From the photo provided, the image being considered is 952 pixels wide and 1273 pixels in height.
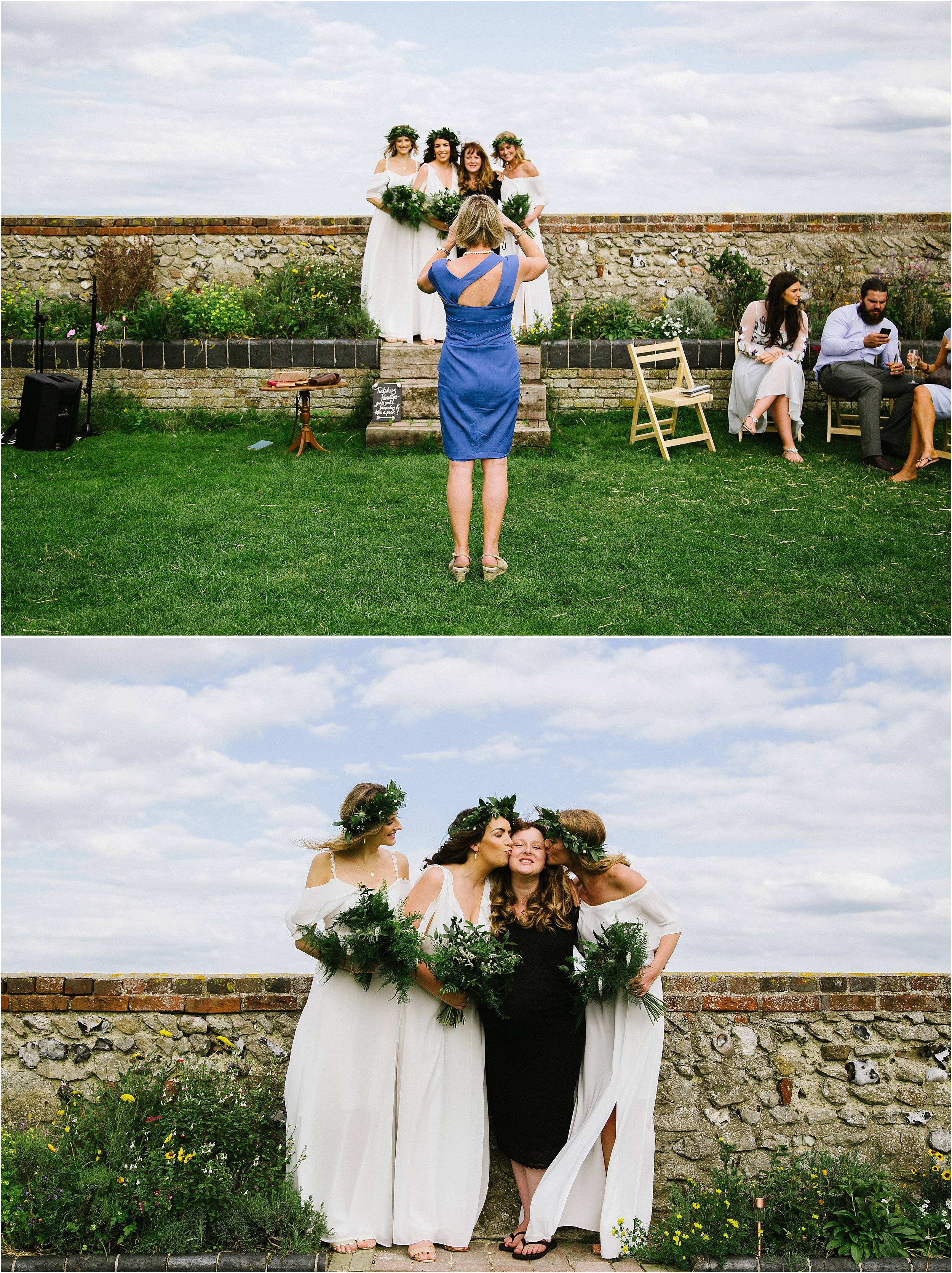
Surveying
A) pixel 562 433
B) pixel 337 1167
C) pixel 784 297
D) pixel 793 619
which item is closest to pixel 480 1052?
pixel 337 1167

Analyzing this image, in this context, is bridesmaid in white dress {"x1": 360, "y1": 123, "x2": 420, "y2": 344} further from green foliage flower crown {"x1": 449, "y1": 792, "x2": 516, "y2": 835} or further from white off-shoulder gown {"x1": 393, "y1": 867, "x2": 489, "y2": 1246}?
white off-shoulder gown {"x1": 393, "y1": 867, "x2": 489, "y2": 1246}

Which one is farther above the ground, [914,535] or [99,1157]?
[914,535]

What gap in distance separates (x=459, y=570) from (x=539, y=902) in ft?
9.17

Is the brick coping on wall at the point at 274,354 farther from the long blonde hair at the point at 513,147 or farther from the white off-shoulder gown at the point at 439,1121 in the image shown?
the white off-shoulder gown at the point at 439,1121

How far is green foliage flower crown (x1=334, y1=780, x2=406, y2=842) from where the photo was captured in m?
4.62

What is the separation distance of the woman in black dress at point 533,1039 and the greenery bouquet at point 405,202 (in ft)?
28.7

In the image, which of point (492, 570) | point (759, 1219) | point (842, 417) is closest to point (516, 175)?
point (842, 417)

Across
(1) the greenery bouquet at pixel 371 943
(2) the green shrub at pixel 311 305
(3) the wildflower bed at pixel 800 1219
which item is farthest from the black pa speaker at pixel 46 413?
(3) the wildflower bed at pixel 800 1219

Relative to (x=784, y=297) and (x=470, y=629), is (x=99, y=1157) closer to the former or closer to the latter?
(x=470, y=629)

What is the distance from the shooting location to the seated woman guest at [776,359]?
32.5 ft

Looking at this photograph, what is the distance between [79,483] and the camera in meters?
9.09

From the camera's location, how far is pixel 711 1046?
5.08 meters

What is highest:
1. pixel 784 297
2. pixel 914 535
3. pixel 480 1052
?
pixel 784 297

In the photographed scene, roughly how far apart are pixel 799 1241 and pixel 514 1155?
131cm
